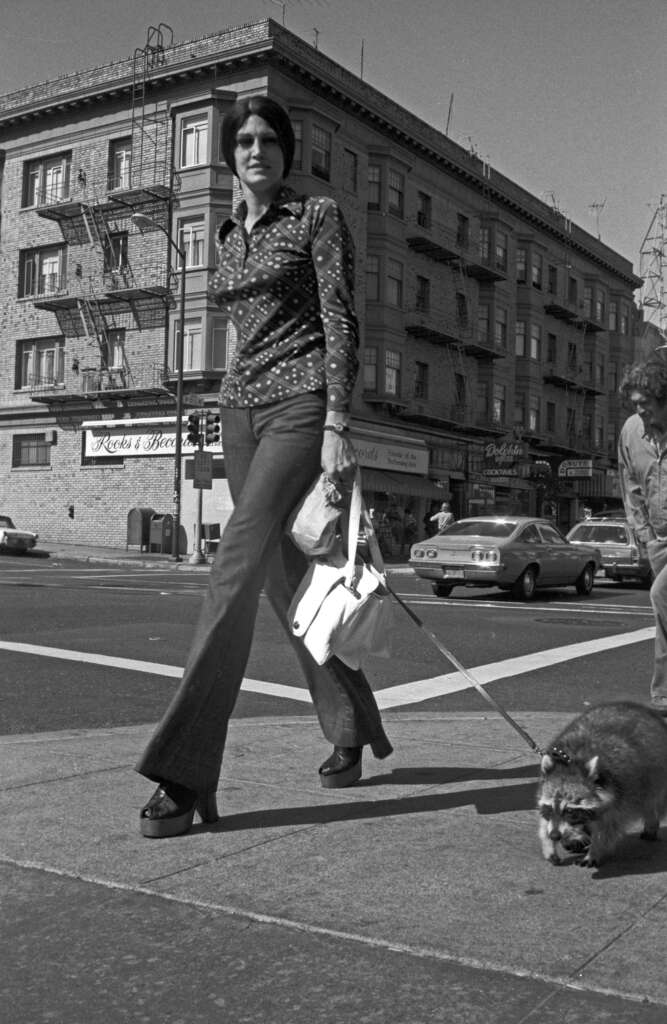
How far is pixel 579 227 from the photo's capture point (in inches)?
2199

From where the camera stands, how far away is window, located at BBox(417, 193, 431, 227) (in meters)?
42.0

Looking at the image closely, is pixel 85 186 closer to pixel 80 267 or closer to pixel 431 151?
pixel 80 267

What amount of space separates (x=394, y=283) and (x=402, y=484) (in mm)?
7406

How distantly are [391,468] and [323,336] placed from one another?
36.1 m

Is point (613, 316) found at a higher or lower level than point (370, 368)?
higher

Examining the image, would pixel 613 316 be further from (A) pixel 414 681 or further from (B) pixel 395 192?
(A) pixel 414 681

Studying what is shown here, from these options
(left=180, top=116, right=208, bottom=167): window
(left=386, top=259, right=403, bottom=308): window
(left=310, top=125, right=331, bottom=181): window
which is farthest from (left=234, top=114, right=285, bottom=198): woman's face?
(left=386, top=259, right=403, bottom=308): window

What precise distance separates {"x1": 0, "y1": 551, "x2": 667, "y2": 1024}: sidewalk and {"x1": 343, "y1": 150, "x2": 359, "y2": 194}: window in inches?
1413

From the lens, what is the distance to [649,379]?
17.6ft

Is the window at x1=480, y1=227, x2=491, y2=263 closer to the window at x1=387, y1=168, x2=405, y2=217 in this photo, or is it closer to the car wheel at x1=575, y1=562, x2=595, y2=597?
the window at x1=387, y1=168, x2=405, y2=217

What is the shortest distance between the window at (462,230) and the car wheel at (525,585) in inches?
1096

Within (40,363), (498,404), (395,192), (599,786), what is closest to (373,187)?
(395,192)

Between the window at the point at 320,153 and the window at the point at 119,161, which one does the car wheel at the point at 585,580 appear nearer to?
the window at the point at 320,153

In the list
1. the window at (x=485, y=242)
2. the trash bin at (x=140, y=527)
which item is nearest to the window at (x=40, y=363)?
the trash bin at (x=140, y=527)
